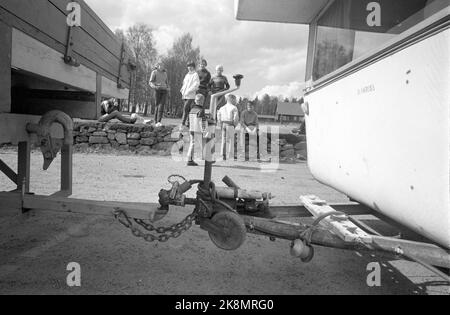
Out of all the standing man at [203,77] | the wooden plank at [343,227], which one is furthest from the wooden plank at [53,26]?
the standing man at [203,77]

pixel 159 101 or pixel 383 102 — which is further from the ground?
pixel 159 101

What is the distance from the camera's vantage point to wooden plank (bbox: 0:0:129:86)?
6.85 feet

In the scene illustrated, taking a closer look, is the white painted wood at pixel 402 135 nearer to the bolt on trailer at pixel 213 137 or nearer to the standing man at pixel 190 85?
the bolt on trailer at pixel 213 137

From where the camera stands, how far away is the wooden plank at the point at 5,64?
196 cm

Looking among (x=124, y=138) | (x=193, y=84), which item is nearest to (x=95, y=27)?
(x=193, y=84)

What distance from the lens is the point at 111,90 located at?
4012 mm

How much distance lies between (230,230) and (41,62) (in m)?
1.66

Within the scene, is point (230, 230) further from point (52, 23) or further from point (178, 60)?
point (178, 60)

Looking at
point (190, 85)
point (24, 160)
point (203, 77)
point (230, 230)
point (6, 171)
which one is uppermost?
point (203, 77)

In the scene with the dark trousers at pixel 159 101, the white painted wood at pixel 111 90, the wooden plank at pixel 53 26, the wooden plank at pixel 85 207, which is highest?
the dark trousers at pixel 159 101

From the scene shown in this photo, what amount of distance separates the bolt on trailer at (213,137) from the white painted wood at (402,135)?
0.02 meters
